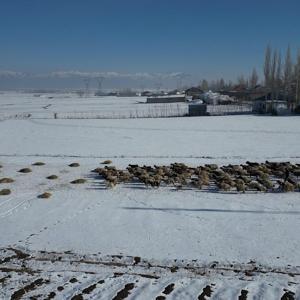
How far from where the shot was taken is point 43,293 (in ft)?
24.4

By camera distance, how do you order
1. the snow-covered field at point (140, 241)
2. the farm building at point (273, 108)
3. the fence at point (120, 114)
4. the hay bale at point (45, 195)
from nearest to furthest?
the snow-covered field at point (140, 241) → the hay bale at point (45, 195) → the farm building at point (273, 108) → the fence at point (120, 114)

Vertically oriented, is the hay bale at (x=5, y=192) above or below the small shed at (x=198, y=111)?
below

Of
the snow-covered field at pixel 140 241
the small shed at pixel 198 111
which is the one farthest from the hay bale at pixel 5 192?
the small shed at pixel 198 111

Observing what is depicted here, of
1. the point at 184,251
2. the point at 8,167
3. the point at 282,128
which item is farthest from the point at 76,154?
the point at 282,128

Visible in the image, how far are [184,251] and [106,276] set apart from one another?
2.28m

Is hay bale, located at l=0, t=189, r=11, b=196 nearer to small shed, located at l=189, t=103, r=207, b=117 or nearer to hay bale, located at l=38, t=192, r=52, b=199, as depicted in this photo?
hay bale, located at l=38, t=192, r=52, b=199

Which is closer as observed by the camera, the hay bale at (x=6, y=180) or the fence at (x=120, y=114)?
the hay bale at (x=6, y=180)

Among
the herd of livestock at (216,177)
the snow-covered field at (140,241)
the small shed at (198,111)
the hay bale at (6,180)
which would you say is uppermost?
the small shed at (198,111)

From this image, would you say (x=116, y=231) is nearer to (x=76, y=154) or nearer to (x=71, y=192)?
(x=71, y=192)

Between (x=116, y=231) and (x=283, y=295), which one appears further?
(x=116, y=231)

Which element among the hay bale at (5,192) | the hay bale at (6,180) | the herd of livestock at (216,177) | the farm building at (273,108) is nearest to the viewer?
the hay bale at (5,192)

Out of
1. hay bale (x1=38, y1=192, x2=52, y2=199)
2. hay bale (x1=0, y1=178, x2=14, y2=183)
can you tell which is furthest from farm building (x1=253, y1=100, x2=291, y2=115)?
hay bale (x1=38, y1=192, x2=52, y2=199)

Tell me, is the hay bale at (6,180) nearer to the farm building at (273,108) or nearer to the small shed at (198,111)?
the small shed at (198,111)

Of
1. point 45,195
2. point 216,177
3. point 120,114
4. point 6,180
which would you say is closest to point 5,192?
point 45,195
